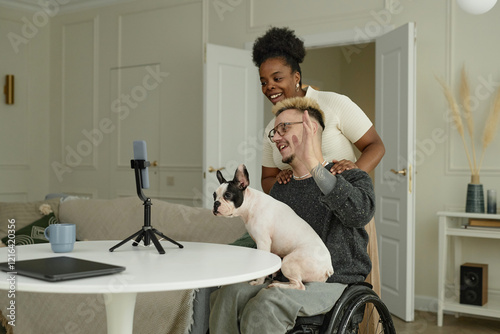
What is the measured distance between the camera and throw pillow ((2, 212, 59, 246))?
3.54m

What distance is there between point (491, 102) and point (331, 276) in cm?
289

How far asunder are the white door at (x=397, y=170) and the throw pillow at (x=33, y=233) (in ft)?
8.08

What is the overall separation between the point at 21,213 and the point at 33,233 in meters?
0.24

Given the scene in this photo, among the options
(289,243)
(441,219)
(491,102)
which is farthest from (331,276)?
(491,102)

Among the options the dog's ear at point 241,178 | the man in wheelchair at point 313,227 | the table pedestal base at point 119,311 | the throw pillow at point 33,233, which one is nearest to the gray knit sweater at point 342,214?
the man in wheelchair at point 313,227

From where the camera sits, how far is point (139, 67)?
6199 millimetres

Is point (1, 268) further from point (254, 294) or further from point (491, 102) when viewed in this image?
point (491, 102)

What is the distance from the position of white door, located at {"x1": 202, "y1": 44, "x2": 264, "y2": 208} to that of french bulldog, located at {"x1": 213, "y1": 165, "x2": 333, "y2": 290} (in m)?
3.20

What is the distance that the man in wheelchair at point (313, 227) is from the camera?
1.61m

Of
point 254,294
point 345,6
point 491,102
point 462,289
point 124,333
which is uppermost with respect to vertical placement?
Result: point 345,6

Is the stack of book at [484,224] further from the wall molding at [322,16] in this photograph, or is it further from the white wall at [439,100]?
the wall molding at [322,16]

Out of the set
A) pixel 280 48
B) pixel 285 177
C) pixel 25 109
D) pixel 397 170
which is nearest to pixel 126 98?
pixel 25 109

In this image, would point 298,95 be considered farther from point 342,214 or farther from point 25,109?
point 25,109

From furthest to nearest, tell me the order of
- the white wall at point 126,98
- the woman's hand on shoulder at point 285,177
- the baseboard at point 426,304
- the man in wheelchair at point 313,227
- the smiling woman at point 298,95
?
the white wall at point 126,98, the baseboard at point 426,304, the smiling woman at point 298,95, the woman's hand on shoulder at point 285,177, the man in wheelchair at point 313,227
